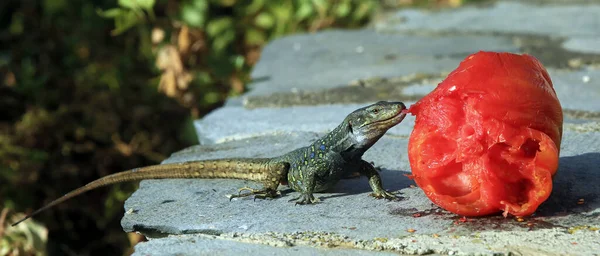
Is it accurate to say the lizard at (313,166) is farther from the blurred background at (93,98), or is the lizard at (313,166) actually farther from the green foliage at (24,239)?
the blurred background at (93,98)

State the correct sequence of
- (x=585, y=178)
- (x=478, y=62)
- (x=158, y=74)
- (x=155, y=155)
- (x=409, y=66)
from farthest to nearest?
(x=158, y=74) < (x=155, y=155) < (x=409, y=66) < (x=585, y=178) < (x=478, y=62)

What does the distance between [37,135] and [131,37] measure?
146 cm

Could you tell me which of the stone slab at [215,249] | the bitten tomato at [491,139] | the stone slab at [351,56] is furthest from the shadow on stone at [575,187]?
the stone slab at [351,56]

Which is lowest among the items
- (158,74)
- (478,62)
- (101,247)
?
(101,247)

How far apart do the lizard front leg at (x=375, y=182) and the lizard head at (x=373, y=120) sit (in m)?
0.09

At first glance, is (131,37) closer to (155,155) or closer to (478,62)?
(155,155)

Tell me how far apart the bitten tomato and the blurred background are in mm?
2715

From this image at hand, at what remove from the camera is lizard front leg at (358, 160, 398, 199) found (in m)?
3.10

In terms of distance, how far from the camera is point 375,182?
10.3 ft

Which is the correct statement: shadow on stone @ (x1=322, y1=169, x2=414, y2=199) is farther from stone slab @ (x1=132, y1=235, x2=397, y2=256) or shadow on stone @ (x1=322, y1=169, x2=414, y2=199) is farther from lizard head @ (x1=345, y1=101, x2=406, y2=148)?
stone slab @ (x1=132, y1=235, x2=397, y2=256)

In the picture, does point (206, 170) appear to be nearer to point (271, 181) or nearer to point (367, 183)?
point (271, 181)

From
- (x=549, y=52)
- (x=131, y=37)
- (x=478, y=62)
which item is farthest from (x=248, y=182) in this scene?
(x=131, y=37)

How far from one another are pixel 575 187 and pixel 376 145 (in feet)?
3.47

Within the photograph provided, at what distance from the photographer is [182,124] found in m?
5.87
